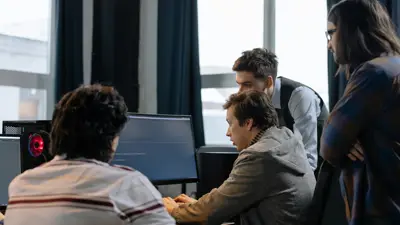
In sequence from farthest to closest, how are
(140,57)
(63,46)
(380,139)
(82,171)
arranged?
(140,57) < (63,46) < (380,139) < (82,171)

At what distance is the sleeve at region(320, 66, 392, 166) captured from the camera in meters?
1.40

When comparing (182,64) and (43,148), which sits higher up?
(182,64)

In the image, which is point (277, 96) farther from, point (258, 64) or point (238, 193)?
point (238, 193)

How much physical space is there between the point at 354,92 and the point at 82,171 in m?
0.72

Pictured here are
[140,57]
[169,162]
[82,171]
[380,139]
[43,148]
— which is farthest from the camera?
[140,57]

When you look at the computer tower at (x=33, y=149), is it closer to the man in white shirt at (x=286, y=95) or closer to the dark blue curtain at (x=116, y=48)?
the man in white shirt at (x=286, y=95)

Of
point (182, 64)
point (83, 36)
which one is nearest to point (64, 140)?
point (182, 64)

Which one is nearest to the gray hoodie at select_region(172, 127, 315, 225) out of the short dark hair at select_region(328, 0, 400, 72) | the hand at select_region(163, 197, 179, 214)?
the hand at select_region(163, 197, 179, 214)

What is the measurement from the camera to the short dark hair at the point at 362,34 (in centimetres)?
149

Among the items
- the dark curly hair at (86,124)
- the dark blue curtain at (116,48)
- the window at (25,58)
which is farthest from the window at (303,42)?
the dark curly hair at (86,124)

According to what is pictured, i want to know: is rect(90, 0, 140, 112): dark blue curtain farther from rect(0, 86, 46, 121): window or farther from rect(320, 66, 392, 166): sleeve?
rect(320, 66, 392, 166): sleeve

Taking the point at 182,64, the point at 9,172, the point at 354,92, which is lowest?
the point at 9,172

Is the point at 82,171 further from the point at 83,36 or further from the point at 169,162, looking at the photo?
the point at 83,36

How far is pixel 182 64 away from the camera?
3.88 m
